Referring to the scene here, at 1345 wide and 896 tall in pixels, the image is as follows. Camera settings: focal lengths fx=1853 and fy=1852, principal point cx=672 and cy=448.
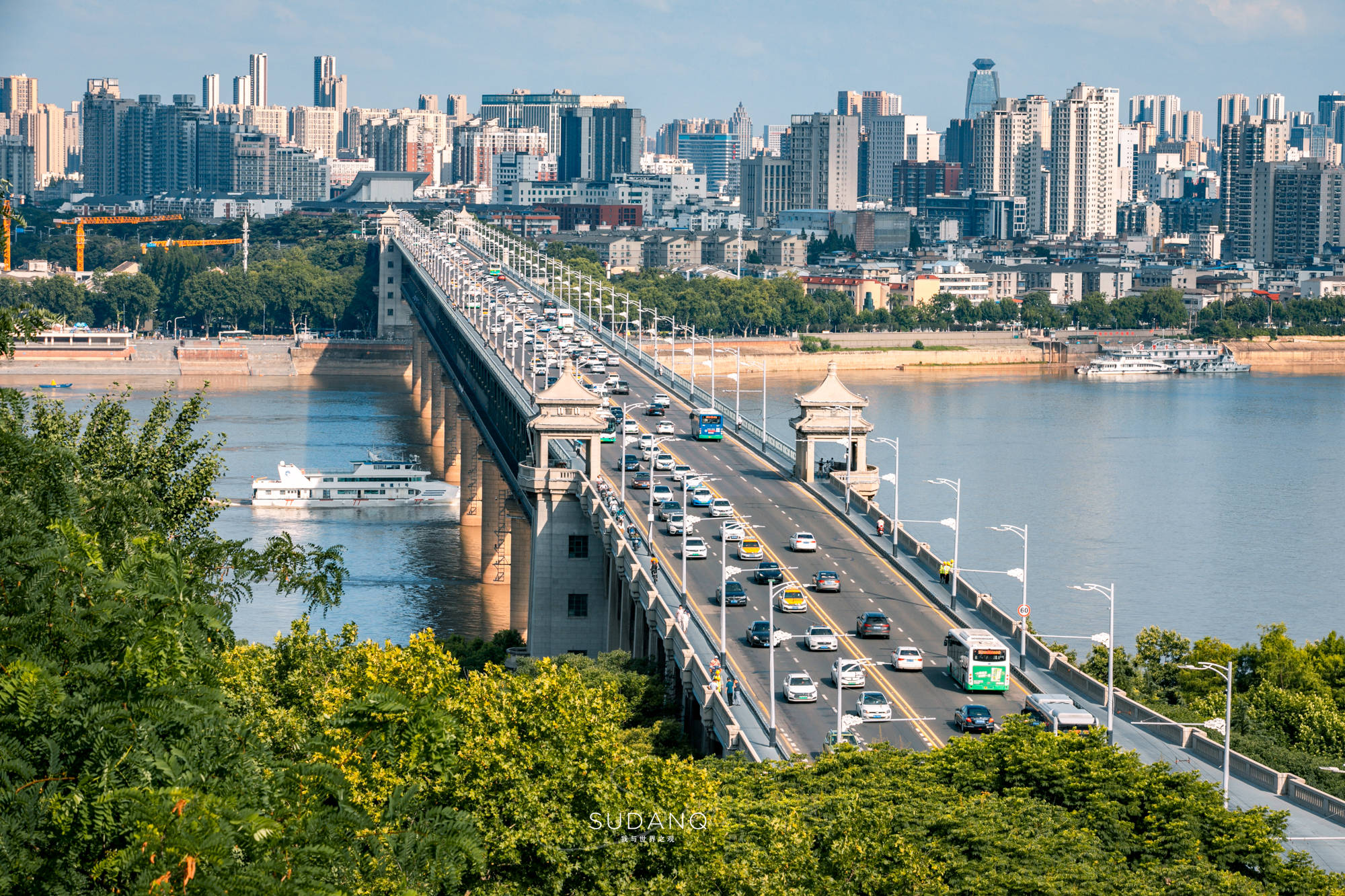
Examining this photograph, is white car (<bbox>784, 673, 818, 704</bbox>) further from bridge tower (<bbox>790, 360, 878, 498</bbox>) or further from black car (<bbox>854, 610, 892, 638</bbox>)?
bridge tower (<bbox>790, 360, 878, 498</bbox>)

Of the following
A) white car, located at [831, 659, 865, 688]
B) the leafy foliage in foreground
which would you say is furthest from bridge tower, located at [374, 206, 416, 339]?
the leafy foliage in foreground

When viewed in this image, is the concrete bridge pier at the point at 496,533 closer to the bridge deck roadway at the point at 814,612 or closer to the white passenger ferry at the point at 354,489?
the bridge deck roadway at the point at 814,612

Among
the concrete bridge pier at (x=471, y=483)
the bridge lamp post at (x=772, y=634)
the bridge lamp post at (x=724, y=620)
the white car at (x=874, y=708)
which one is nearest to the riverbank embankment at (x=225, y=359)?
the concrete bridge pier at (x=471, y=483)

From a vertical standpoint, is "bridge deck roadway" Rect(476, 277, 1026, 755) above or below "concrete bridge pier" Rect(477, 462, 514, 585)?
above

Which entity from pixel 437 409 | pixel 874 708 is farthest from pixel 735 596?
pixel 437 409

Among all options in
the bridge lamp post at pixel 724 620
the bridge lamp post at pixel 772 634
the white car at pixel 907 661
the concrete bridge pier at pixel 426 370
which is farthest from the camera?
the concrete bridge pier at pixel 426 370

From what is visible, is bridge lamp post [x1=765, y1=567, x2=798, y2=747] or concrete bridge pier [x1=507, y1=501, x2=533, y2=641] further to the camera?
concrete bridge pier [x1=507, y1=501, x2=533, y2=641]

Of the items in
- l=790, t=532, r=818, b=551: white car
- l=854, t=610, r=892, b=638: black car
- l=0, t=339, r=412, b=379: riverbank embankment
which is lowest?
l=854, t=610, r=892, b=638: black car
